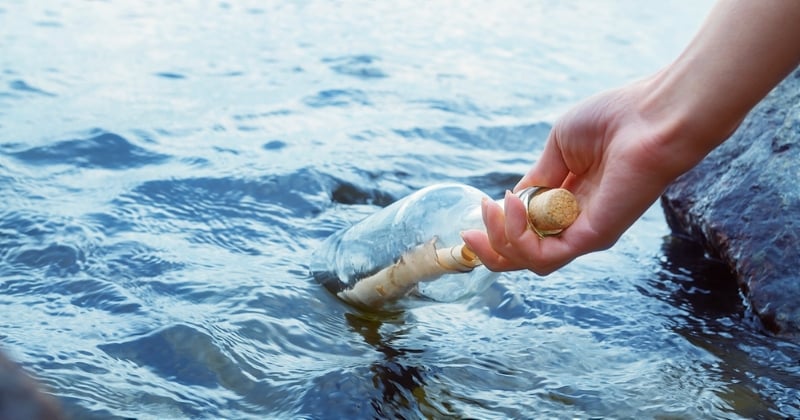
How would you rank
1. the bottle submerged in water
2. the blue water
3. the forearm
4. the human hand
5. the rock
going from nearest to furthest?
the forearm
the human hand
the bottle submerged in water
the blue water
the rock

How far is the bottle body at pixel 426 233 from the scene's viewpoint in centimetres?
271

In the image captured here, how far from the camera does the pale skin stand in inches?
80.6

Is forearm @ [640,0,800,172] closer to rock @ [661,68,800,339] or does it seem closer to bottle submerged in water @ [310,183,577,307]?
bottle submerged in water @ [310,183,577,307]

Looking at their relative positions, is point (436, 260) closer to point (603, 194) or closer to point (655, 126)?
point (603, 194)

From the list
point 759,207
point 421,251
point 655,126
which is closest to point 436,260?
point 421,251

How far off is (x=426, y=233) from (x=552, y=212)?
0.55 m

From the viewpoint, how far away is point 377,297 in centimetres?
305

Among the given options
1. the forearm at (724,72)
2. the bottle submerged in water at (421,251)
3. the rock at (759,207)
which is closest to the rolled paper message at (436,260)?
the bottle submerged in water at (421,251)

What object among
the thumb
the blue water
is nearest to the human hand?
the thumb

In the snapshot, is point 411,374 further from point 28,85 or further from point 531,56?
point 531,56

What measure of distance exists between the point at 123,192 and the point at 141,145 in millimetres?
706

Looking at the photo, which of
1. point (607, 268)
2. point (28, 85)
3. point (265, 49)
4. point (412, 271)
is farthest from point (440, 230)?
point (265, 49)

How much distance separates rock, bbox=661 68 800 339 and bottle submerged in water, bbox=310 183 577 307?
110 centimetres

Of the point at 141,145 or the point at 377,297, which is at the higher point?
the point at 377,297
